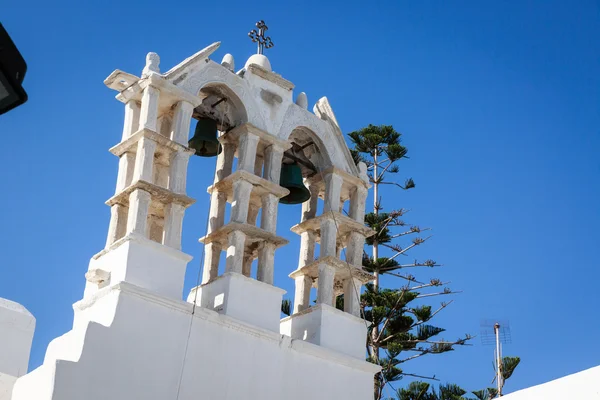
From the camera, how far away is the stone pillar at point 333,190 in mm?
8805

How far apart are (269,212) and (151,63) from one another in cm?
179

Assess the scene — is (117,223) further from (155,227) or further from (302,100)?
(302,100)

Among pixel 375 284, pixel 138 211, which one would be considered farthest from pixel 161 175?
pixel 375 284

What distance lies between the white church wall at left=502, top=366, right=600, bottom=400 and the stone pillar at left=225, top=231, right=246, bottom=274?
2.70m

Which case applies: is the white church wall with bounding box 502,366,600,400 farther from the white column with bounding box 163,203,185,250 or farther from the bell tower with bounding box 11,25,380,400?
the white column with bounding box 163,203,185,250

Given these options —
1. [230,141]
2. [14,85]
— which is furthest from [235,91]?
[14,85]

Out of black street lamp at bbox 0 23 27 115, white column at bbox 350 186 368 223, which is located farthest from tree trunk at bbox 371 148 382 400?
black street lamp at bbox 0 23 27 115

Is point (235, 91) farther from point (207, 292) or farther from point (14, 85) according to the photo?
point (14, 85)

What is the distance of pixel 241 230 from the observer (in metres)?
7.77

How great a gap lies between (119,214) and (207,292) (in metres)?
1.07

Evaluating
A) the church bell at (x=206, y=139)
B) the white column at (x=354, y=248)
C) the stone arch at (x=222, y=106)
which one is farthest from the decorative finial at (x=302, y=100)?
the white column at (x=354, y=248)

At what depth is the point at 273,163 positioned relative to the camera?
27.5ft

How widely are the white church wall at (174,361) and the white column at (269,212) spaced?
1112mm

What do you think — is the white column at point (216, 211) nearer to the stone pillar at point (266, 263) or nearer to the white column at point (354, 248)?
the stone pillar at point (266, 263)
